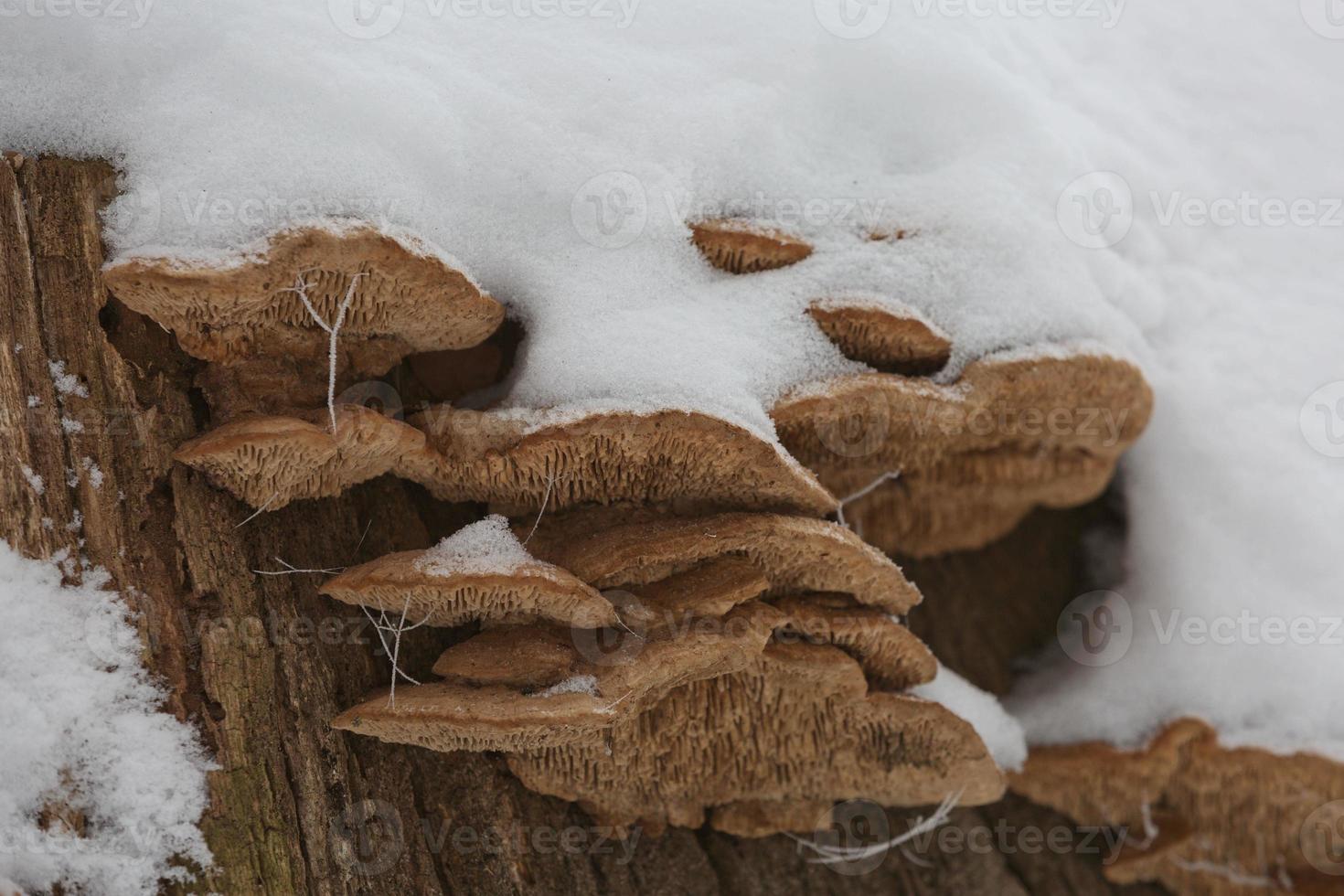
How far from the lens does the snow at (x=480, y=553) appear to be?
2.58 m

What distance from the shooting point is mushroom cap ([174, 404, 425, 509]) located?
2541 millimetres

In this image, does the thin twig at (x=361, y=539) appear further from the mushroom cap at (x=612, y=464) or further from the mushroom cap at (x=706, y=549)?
the mushroom cap at (x=706, y=549)

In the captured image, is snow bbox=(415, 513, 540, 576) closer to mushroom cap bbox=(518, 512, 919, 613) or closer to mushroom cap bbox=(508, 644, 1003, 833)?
mushroom cap bbox=(518, 512, 919, 613)

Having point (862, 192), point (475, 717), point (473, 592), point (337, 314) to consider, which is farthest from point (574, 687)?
point (862, 192)

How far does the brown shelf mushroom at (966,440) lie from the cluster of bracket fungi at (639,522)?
14 mm

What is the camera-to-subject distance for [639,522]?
3.05 m

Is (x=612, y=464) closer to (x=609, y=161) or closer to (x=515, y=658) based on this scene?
(x=515, y=658)

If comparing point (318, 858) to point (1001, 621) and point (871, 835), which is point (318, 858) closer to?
point (871, 835)

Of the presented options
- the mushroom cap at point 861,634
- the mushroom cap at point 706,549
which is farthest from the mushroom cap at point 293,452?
the mushroom cap at point 861,634

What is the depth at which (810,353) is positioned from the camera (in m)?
3.06

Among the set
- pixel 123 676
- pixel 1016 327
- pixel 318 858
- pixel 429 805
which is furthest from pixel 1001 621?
pixel 123 676

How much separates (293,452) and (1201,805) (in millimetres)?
3528

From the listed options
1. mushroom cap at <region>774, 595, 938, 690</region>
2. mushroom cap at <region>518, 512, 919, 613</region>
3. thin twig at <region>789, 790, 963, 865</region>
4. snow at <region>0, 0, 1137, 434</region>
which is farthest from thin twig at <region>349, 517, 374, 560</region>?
thin twig at <region>789, 790, 963, 865</region>

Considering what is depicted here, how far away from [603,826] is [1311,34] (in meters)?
4.52
